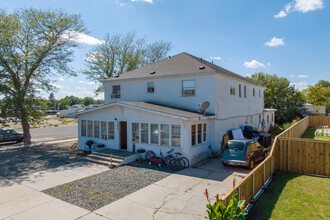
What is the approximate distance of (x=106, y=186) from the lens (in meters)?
9.21

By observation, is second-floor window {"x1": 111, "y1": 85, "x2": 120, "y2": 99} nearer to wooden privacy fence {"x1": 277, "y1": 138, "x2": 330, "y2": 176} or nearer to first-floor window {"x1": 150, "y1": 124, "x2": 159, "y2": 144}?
first-floor window {"x1": 150, "y1": 124, "x2": 159, "y2": 144}

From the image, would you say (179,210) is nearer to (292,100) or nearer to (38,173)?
(38,173)

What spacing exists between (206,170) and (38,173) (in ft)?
30.0

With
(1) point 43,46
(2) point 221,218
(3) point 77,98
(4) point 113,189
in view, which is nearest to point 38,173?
(4) point 113,189

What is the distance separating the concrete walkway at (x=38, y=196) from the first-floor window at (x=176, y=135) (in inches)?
171

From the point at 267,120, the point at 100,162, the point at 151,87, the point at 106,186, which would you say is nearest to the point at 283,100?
the point at 267,120

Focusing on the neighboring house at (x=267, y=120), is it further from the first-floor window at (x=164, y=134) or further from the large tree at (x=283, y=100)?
the first-floor window at (x=164, y=134)

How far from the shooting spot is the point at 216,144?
15.2 metres

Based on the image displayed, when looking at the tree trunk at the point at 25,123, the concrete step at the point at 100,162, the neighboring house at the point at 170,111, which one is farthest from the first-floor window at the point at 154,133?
the tree trunk at the point at 25,123

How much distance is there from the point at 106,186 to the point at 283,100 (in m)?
35.4

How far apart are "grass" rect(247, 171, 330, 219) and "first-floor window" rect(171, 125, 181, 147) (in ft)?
18.0

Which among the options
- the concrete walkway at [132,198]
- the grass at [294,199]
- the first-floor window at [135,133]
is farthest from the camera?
the first-floor window at [135,133]

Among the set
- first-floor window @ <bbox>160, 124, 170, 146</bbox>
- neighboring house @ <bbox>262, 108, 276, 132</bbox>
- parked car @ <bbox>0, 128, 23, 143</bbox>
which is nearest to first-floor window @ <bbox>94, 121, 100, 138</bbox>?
first-floor window @ <bbox>160, 124, 170, 146</bbox>

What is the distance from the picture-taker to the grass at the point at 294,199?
6355mm
